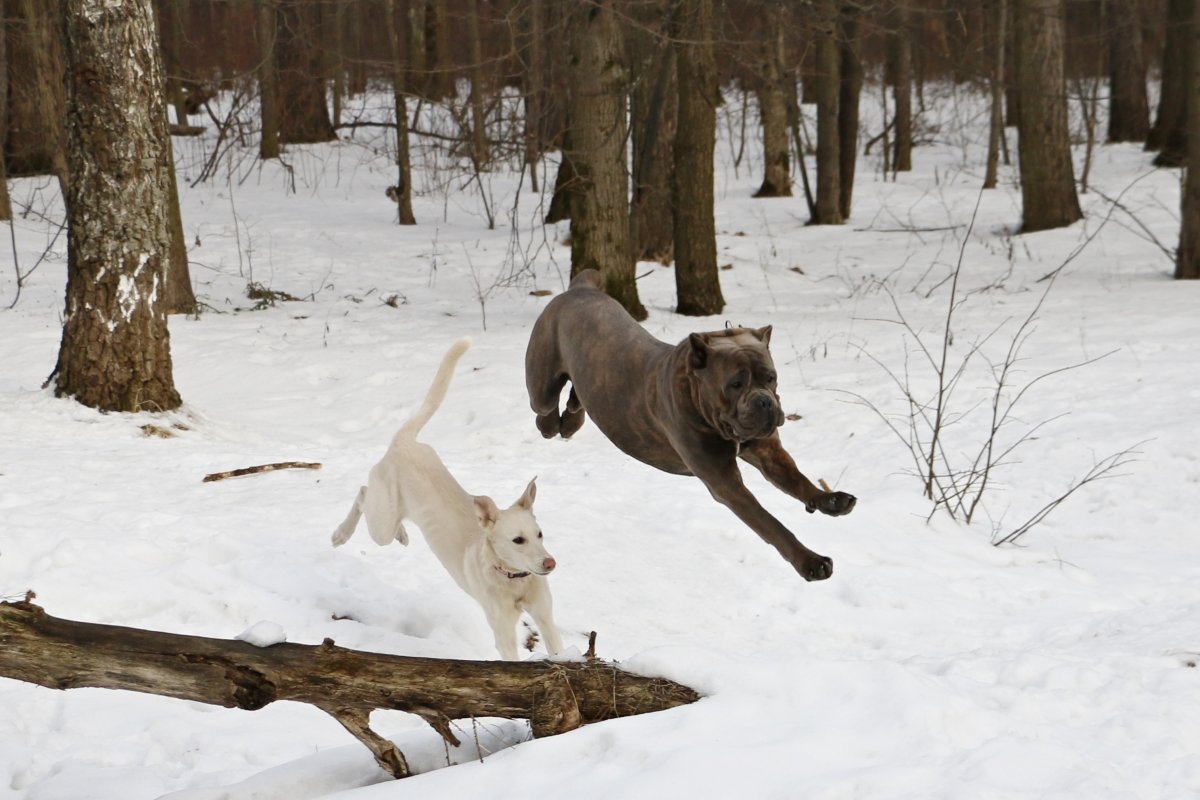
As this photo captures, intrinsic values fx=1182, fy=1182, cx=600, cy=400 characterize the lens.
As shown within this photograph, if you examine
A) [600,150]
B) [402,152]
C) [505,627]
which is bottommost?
[505,627]

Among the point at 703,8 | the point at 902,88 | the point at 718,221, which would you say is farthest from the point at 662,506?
→ the point at 902,88

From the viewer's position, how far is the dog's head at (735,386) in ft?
12.4

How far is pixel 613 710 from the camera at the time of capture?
4.01m

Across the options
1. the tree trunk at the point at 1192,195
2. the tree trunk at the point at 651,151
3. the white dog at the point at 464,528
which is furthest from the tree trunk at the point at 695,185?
the white dog at the point at 464,528

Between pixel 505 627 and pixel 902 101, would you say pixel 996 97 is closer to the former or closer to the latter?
pixel 902 101

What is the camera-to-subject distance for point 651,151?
43.1ft

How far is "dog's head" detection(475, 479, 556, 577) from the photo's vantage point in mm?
5219

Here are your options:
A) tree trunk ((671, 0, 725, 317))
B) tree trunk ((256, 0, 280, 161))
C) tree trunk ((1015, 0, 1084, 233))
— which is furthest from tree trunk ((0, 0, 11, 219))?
tree trunk ((1015, 0, 1084, 233))

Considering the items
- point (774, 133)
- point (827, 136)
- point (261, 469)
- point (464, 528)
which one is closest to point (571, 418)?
point (464, 528)

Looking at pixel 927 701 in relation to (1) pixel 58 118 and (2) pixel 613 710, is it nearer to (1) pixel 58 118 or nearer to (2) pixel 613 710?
(2) pixel 613 710

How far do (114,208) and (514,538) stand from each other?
469 cm

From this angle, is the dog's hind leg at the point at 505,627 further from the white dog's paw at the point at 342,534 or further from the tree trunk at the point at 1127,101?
the tree trunk at the point at 1127,101

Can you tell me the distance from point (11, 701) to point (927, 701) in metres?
3.69

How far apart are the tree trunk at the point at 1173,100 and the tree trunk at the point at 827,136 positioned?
611 centimetres
